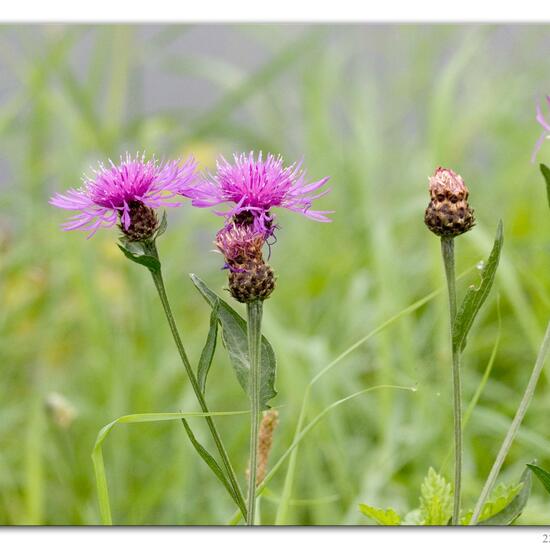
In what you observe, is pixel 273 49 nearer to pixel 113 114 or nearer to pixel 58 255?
pixel 113 114

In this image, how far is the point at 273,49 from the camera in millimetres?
1633

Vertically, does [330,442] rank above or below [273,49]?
below

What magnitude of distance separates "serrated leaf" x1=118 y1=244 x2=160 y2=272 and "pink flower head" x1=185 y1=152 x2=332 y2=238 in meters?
0.05

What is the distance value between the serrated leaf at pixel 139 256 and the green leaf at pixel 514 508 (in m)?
0.31

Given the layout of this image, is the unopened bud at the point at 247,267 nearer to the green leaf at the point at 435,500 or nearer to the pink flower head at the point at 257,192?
the pink flower head at the point at 257,192

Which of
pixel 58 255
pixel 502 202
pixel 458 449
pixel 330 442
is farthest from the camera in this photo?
pixel 502 202

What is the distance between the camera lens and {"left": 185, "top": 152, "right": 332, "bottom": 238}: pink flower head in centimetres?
64

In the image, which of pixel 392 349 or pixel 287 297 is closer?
pixel 392 349

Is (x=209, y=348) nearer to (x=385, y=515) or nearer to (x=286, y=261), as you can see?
(x=385, y=515)

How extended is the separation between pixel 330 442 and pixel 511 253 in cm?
42

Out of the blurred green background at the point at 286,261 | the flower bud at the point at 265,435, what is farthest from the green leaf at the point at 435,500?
the blurred green background at the point at 286,261
